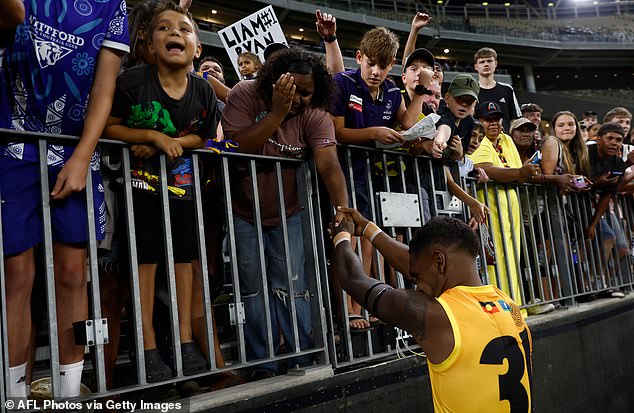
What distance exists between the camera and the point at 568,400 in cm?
451

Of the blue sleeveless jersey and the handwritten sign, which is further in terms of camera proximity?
the handwritten sign

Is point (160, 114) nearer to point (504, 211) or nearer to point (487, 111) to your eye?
point (504, 211)

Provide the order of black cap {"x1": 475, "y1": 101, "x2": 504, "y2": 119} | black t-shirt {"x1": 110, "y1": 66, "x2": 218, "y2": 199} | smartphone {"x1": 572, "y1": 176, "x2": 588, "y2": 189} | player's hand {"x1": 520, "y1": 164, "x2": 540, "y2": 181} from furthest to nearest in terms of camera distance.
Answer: black cap {"x1": 475, "y1": 101, "x2": 504, "y2": 119} → smartphone {"x1": 572, "y1": 176, "x2": 588, "y2": 189} → player's hand {"x1": 520, "y1": 164, "x2": 540, "y2": 181} → black t-shirt {"x1": 110, "y1": 66, "x2": 218, "y2": 199}

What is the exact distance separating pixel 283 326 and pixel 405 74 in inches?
94.3

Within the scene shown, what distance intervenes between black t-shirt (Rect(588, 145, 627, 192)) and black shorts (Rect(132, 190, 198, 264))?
4870mm

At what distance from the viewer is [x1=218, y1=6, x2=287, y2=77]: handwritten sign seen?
5363 mm

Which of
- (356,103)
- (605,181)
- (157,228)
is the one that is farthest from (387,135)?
(605,181)

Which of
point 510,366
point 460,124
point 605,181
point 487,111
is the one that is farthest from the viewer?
point 605,181

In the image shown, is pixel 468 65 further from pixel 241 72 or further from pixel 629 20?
pixel 241 72

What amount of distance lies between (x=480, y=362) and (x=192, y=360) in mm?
1245

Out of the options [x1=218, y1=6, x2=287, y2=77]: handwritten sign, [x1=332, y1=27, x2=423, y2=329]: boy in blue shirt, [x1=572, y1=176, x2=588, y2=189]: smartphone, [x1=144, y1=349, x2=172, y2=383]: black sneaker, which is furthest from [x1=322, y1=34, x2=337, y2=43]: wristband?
[x1=572, y1=176, x2=588, y2=189]: smartphone

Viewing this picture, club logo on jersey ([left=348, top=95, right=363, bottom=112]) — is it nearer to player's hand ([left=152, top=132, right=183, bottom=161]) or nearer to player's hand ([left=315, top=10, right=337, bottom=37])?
player's hand ([left=315, top=10, right=337, bottom=37])

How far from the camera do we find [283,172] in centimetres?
312

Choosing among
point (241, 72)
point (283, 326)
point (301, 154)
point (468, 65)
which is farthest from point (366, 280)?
point (468, 65)
